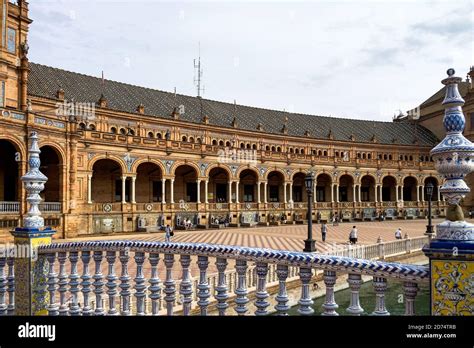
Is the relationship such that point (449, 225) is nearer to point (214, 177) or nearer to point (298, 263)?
point (298, 263)

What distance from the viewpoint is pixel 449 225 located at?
3059 millimetres

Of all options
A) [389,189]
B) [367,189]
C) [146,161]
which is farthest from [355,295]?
[389,189]

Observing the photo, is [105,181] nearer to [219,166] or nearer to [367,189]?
[219,166]

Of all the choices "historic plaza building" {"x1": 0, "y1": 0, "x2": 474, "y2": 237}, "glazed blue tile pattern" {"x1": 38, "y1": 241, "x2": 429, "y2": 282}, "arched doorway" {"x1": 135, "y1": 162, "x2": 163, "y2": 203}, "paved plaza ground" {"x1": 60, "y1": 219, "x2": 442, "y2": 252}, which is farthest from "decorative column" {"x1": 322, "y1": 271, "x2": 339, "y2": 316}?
"arched doorway" {"x1": 135, "y1": 162, "x2": 163, "y2": 203}

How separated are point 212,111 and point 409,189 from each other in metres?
28.7

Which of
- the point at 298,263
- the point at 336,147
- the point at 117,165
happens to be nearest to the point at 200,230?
the point at 117,165

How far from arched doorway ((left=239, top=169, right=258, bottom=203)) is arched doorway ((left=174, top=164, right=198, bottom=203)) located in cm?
564

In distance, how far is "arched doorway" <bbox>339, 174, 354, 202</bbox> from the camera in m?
49.3

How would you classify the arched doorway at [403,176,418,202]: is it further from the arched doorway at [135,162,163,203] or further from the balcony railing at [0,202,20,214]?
the balcony railing at [0,202,20,214]

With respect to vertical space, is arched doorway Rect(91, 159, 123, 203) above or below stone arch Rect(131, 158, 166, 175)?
below

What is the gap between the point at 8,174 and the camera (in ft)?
84.5
